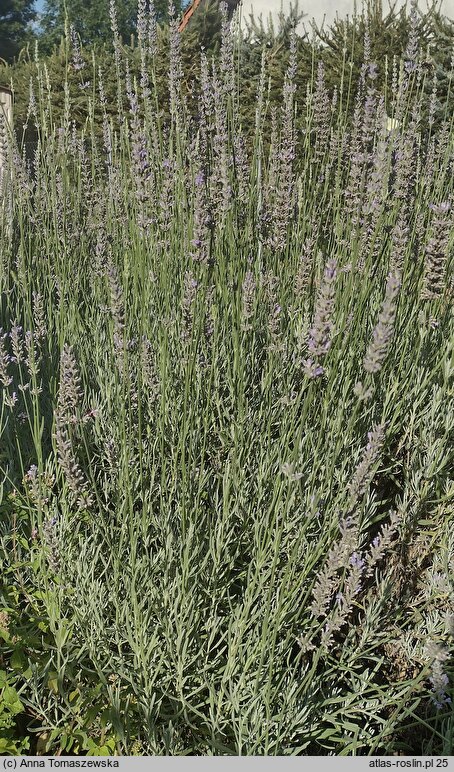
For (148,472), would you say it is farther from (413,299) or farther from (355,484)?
(413,299)

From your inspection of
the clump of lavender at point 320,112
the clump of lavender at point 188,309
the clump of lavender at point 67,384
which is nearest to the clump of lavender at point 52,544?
the clump of lavender at point 67,384

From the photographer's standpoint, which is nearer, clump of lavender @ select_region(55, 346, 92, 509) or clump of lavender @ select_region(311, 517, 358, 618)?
clump of lavender @ select_region(311, 517, 358, 618)

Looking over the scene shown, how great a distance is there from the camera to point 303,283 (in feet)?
6.95

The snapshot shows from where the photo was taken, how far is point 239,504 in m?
1.97

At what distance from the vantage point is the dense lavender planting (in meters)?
1.55

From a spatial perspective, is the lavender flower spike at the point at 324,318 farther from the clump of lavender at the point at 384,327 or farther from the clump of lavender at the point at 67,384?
the clump of lavender at the point at 67,384

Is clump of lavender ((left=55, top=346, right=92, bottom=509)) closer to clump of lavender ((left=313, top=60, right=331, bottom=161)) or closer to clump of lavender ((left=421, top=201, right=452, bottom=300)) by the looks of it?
clump of lavender ((left=421, top=201, right=452, bottom=300))

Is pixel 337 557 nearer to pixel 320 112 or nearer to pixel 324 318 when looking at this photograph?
pixel 324 318

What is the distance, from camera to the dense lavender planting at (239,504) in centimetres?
155

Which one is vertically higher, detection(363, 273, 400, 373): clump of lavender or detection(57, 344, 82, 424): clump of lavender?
detection(363, 273, 400, 373): clump of lavender

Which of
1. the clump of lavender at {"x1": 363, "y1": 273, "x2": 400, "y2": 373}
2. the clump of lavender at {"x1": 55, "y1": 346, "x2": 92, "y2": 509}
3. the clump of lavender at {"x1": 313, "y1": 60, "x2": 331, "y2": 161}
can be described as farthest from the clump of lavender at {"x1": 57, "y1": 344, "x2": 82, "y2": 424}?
the clump of lavender at {"x1": 313, "y1": 60, "x2": 331, "y2": 161}

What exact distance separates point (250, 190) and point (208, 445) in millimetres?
1280
